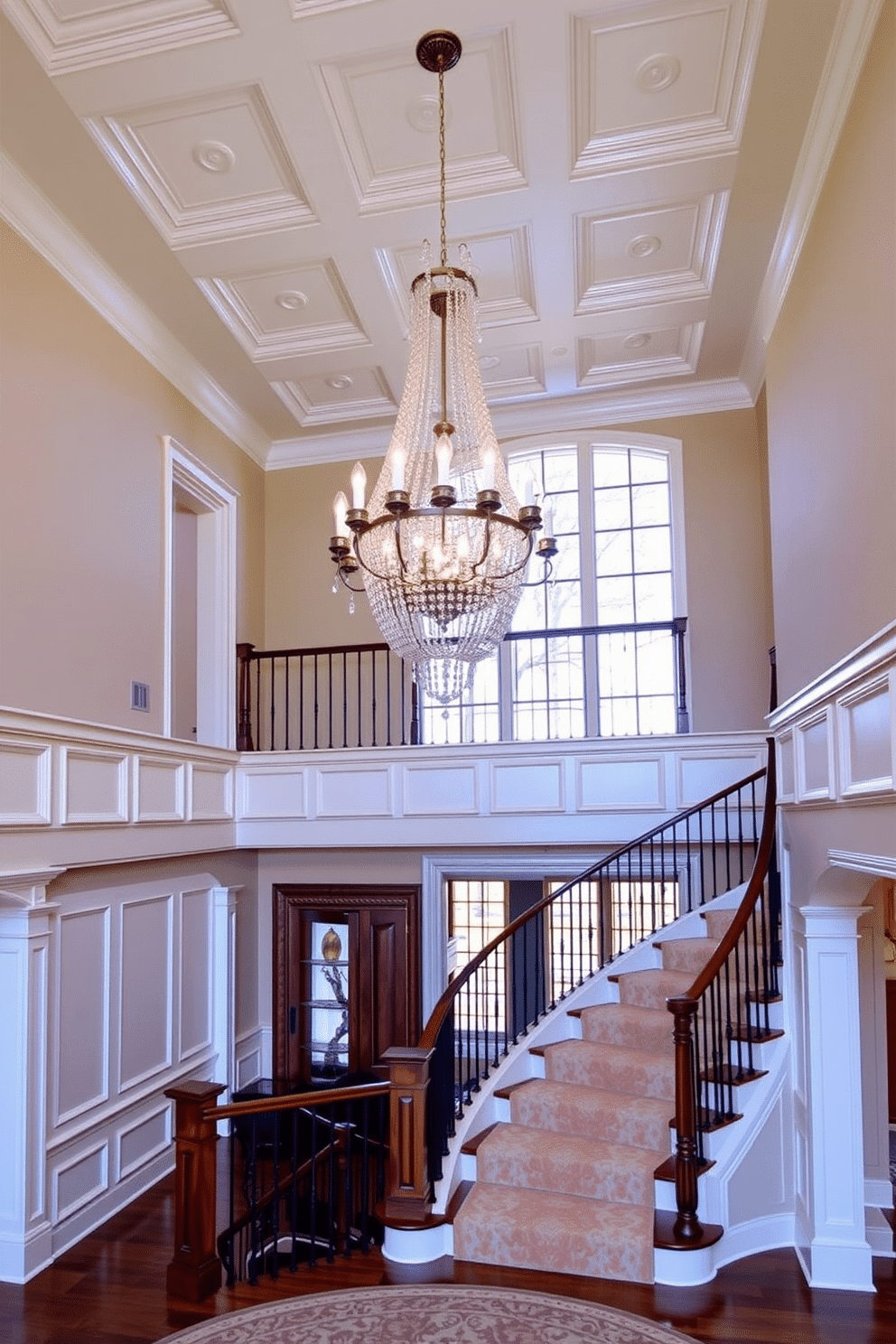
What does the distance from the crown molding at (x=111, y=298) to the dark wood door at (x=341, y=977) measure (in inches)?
163

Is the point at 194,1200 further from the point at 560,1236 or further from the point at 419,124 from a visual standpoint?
the point at 419,124

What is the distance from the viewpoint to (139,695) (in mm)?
6770

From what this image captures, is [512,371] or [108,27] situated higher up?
[108,27]

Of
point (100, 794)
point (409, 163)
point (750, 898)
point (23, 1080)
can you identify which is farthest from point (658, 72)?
point (23, 1080)

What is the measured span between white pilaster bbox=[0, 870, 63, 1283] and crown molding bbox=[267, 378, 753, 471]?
16.7ft

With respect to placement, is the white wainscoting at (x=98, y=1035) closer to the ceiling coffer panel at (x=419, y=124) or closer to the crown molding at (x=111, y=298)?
the crown molding at (x=111, y=298)

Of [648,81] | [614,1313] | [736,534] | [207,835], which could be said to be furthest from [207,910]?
[648,81]

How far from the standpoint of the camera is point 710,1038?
6.21 metres

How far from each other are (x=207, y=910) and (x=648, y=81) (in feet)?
20.9

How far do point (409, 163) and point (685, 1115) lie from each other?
17.7 feet

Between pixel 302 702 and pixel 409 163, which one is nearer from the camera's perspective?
pixel 409 163

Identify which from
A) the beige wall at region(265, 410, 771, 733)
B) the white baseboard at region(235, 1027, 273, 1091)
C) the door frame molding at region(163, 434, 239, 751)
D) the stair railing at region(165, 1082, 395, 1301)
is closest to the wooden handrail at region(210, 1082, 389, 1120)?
the stair railing at region(165, 1082, 395, 1301)

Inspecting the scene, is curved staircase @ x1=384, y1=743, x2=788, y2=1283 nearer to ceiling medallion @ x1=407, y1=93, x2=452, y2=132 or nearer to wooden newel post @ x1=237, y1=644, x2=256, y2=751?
wooden newel post @ x1=237, y1=644, x2=256, y2=751

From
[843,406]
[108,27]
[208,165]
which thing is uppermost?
[108,27]
